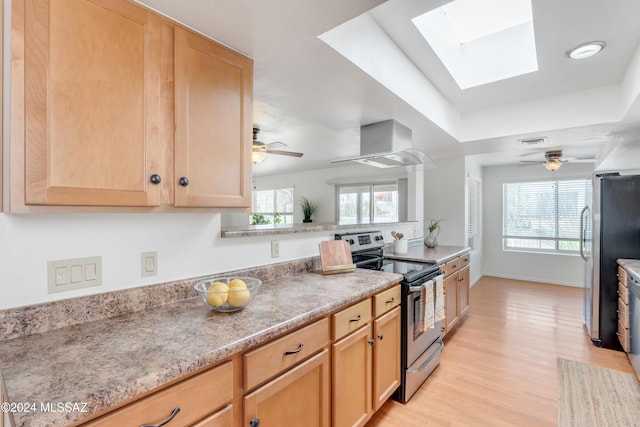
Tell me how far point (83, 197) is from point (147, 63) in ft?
1.80

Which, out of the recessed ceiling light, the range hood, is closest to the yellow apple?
the range hood

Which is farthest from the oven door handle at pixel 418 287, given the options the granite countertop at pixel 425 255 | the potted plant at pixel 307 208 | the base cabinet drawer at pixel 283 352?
the potted plant at pixel 307 208

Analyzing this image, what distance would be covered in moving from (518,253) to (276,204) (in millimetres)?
5562

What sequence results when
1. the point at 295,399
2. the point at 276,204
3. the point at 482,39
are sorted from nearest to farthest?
the point at 295,399, the point at 482,39, the point at 276,204

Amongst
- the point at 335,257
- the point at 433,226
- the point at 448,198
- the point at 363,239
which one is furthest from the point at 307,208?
the point at 335,257

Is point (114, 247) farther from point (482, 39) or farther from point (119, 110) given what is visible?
point (482, 39)

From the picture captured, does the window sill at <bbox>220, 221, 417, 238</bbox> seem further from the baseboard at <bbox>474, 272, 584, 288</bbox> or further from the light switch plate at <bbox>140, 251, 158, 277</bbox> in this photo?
the baseboard at <bbox>474, 272, 584, 288</bbox>

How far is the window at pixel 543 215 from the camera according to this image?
18.0ft

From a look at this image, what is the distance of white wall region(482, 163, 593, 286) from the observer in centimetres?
545

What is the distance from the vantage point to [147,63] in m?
1.12

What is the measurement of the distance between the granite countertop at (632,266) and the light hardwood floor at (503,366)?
0.88 metres

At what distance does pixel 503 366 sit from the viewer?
2623 mm

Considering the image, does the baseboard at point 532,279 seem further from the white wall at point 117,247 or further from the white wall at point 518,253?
the white wall at point 117,247

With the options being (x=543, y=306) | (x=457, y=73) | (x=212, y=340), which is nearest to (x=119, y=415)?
(x=212, y=340)
